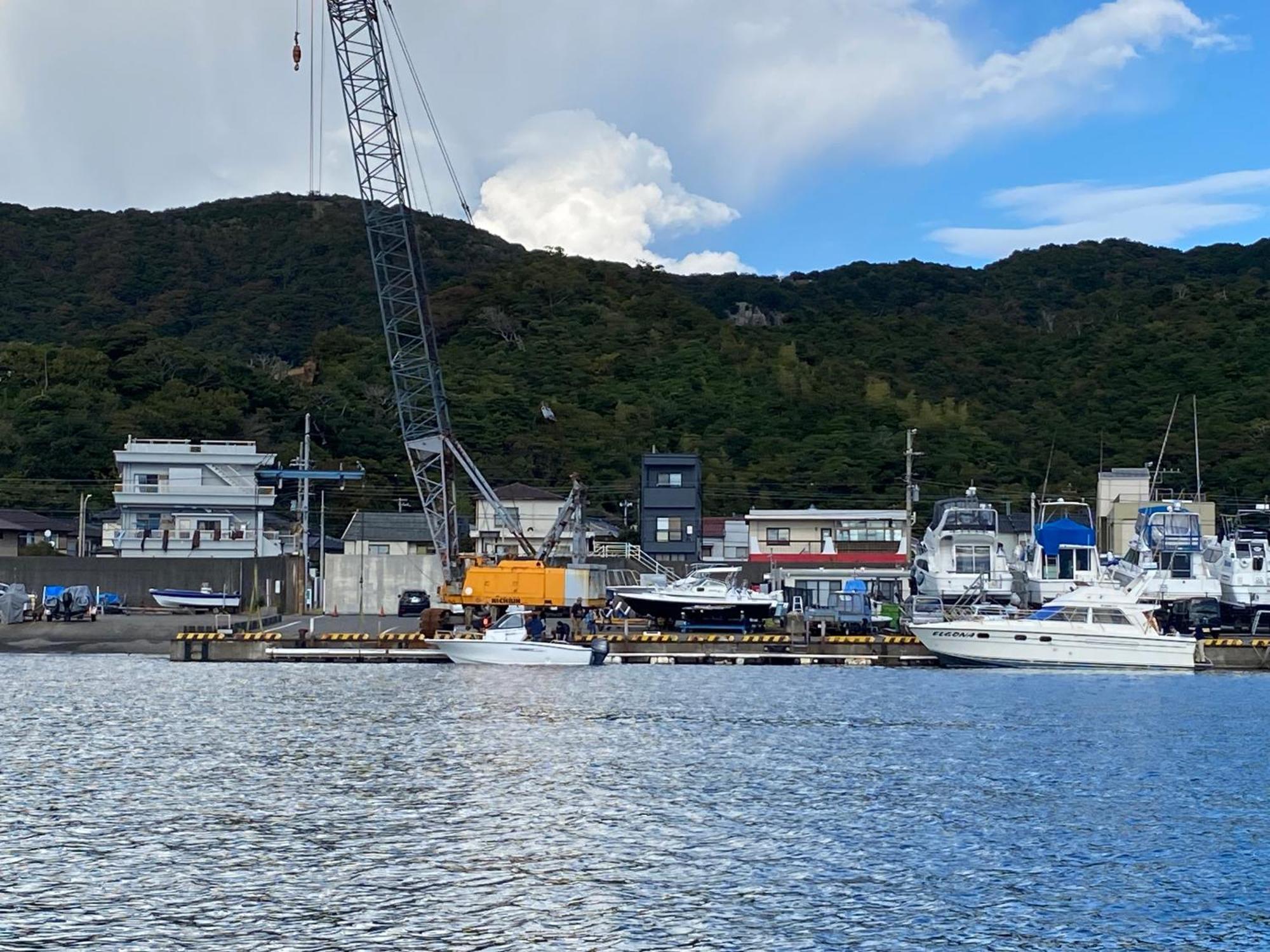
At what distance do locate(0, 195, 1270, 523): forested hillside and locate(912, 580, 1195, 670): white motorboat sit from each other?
4339 centimetres

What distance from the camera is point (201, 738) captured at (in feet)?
117

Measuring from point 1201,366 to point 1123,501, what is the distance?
32970 mm

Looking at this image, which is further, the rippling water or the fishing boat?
the fishing boat

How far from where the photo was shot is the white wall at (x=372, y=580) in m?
74.9

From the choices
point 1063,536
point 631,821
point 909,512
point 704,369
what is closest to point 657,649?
point 1063,536

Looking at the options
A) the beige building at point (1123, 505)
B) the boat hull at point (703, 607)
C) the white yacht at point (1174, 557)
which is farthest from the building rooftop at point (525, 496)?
the white yacht at point (1174, 557)

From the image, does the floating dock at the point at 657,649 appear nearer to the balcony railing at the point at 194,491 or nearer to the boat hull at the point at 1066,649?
the boat hull at the point at 1066,649

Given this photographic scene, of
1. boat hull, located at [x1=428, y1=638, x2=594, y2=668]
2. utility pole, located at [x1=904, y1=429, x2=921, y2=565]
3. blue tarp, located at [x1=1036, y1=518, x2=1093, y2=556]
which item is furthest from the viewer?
utility pole, located at [x1=904, y1=429, x2=921, y2=565]

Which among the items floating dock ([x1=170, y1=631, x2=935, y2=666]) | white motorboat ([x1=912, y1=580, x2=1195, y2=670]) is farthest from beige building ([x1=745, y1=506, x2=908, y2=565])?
white motorboat ([x1=912, y1=580, x2=1195, y2=670])

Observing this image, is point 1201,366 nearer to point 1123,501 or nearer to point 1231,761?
point 1123,501

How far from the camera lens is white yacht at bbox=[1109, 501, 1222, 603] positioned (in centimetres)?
6112

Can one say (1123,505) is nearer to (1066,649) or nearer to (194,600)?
(1066,649)

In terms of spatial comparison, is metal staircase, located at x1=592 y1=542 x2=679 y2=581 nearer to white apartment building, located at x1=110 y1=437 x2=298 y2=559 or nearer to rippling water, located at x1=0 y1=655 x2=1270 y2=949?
white apartment building, located at x1=110 y1=437 x2=298 y2=559

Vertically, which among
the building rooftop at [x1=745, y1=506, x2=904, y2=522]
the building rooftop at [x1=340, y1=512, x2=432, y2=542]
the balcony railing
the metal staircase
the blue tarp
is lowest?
the metal staircase
